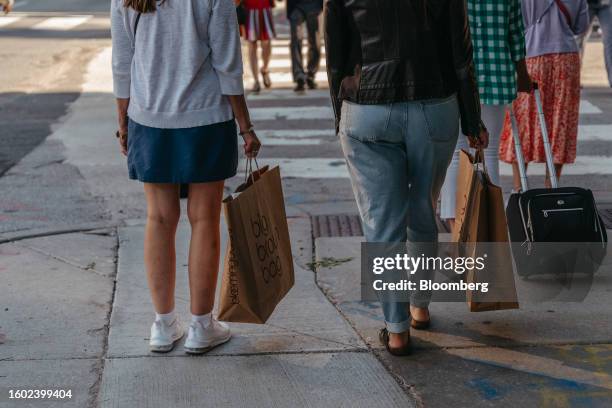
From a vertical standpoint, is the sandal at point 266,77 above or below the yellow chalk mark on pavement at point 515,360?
below

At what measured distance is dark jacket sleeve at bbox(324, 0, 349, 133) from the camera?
4172 mm

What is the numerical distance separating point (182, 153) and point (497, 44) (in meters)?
1.98

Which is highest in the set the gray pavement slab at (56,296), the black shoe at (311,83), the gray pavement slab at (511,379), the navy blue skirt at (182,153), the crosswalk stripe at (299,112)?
the navy blue skirt at (182,153)

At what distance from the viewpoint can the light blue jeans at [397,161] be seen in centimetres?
418

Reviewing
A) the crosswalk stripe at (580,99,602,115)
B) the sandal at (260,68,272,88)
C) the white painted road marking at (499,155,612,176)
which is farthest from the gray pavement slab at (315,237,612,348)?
the sandal at (260,68,272,88)

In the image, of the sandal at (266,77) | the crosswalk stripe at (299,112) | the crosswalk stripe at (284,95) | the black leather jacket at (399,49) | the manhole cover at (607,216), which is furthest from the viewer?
the sandal at (266,77)

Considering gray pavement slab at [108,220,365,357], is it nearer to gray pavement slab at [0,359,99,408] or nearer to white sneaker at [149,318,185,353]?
white sneaker at [149,318,185,353]

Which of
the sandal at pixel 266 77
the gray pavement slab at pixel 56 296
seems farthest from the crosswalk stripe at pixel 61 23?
the gray pavement slab at pixel 56 296

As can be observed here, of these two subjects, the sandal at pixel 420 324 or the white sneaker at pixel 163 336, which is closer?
the white sneaker at pixel 163 336

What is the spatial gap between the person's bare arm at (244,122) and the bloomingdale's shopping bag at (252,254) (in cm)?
11

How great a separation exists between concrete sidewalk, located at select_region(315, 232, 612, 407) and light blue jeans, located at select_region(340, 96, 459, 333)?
0.83 feet

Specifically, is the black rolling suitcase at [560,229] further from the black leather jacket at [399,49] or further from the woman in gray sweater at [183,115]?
the woman in gray sweater at [183,115]

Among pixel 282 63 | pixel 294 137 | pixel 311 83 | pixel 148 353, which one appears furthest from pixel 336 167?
pixel 282 63

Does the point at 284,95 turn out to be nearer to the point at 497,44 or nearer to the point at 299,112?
the point at 299,112
